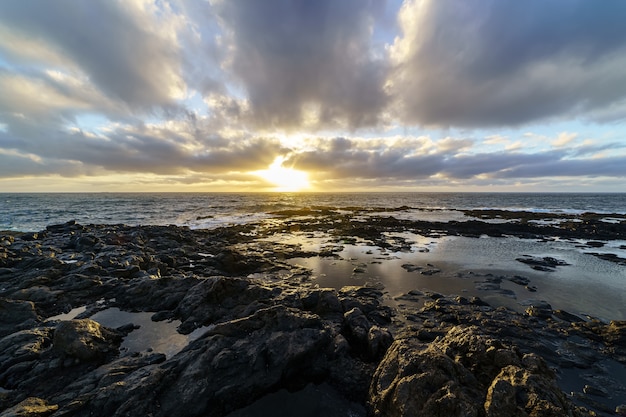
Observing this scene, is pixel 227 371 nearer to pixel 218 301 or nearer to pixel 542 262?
pixel 218 301

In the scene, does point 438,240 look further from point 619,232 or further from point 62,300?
point 62,300

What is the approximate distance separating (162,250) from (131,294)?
38.2 ft

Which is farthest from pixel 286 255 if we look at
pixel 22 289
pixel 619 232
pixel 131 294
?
pixel 619 232

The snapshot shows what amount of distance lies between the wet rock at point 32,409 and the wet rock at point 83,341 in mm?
1712

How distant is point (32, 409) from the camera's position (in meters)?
5.19

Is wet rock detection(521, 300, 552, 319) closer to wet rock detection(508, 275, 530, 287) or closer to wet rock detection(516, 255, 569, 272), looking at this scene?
wet rock detection(508, 275, 530, 287)

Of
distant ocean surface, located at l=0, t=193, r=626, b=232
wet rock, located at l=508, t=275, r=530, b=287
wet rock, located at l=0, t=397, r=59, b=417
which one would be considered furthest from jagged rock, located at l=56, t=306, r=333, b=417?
distant ocean surface, located at l=0, t=193, r=626, b=232

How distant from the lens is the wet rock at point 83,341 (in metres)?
7.23

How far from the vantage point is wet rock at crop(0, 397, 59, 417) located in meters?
5.04

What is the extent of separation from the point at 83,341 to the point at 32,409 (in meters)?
2.46

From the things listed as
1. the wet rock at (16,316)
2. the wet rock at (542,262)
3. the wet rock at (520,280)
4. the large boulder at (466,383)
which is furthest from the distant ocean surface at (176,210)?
the large boulder at (466,383)

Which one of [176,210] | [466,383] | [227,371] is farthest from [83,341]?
[176,210]

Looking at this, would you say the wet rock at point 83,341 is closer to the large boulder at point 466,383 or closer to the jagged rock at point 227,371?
the jagged rock at point 227,371

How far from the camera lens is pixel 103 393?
18.4ft
